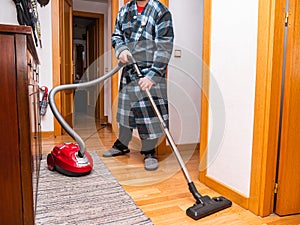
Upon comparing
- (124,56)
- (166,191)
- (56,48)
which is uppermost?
(56,48)

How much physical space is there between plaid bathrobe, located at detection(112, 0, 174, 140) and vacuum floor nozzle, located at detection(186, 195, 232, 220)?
878 mm

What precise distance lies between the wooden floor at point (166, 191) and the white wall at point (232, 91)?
0.18 m

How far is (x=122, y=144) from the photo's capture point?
8.41 ft

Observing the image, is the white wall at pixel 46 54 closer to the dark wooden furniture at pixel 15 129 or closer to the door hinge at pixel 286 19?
the dark wooden furniture at pixel 15 129

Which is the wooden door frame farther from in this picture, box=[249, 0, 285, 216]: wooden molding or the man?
the man

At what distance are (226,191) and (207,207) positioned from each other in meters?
0.28

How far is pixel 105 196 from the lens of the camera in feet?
5.12

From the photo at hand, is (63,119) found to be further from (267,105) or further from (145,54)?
(267,105)

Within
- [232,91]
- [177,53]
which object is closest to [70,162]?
[232,91]

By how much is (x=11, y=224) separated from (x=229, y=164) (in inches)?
46.1

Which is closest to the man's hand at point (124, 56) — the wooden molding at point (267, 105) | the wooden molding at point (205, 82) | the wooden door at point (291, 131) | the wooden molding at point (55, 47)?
the wooden molding at point (205, 82)

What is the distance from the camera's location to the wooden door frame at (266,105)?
1295 mm

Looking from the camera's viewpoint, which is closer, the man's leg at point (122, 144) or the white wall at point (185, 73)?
the man's leg at point (122, 144)

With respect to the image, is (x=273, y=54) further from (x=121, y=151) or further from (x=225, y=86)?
(x=121, y=151)
